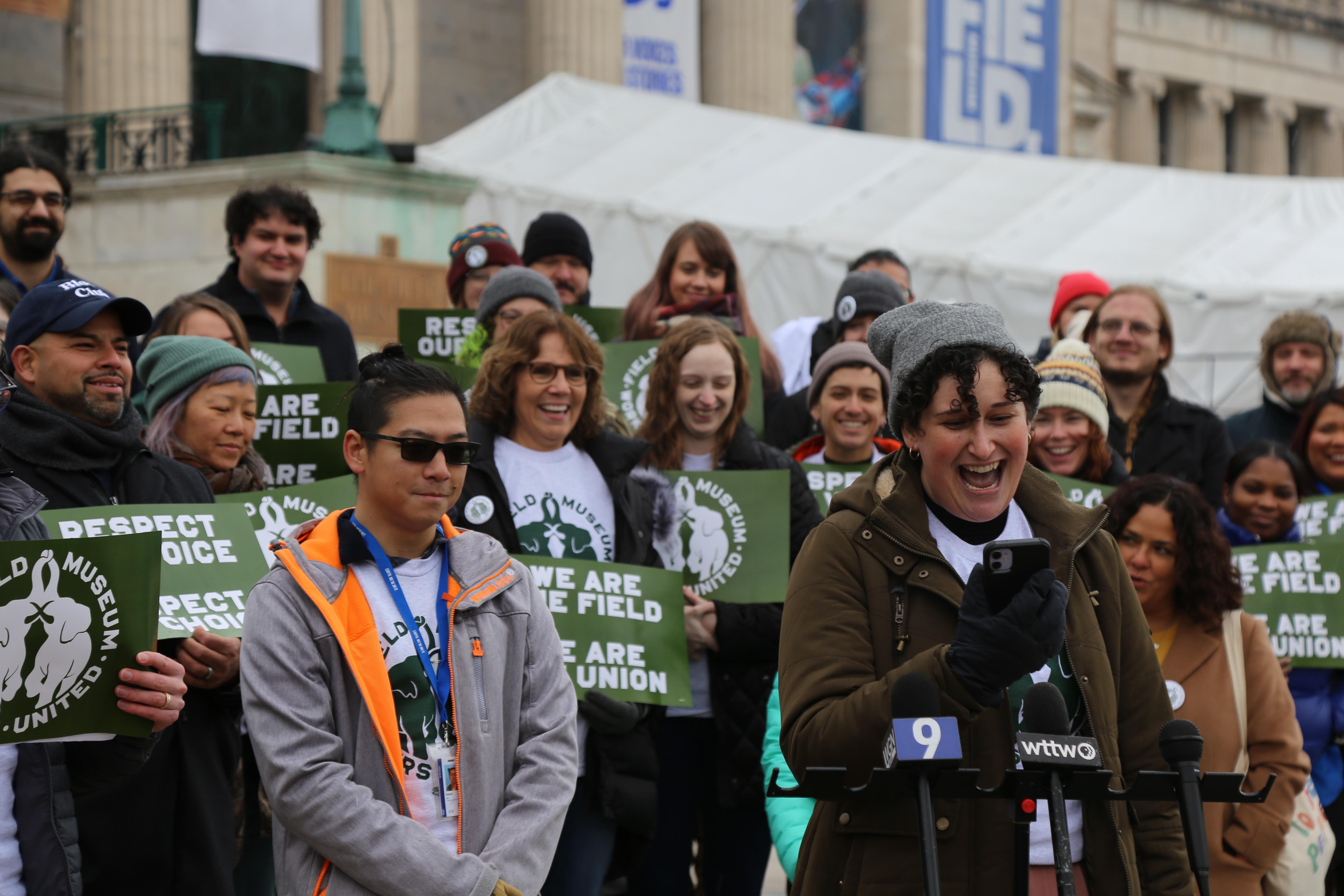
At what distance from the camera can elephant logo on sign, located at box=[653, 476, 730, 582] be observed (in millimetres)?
5781

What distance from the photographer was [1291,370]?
7402mm

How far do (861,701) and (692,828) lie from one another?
283cm

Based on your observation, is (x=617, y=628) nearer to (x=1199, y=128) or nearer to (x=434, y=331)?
(x=434, y=331)

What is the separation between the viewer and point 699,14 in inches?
1105

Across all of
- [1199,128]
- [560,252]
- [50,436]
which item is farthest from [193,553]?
[1199,128]

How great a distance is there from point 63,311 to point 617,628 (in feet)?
6.50

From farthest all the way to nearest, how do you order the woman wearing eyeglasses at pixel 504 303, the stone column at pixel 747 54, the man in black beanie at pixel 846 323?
1. the stone column at pixel 747 54
2. the man in black beanie at pixel 846 323
3. the woman wearing eyeglasses at pixel 504 303

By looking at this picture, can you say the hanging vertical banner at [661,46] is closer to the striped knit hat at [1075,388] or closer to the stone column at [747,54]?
the stone column at [747,54]

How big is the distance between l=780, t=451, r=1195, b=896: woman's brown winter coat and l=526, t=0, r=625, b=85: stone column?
22738 mm

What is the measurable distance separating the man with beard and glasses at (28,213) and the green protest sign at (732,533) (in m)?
2.90

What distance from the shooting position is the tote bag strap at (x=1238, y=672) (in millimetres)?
5098

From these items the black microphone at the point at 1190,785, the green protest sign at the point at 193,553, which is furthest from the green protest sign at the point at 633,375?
the black microphone at the point at 1190,785

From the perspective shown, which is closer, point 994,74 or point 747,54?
point 747,54

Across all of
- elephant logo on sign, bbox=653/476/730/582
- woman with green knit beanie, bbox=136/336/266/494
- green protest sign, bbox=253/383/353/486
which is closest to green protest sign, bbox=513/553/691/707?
elephant logo on sign, bbox=653/476/730/582
